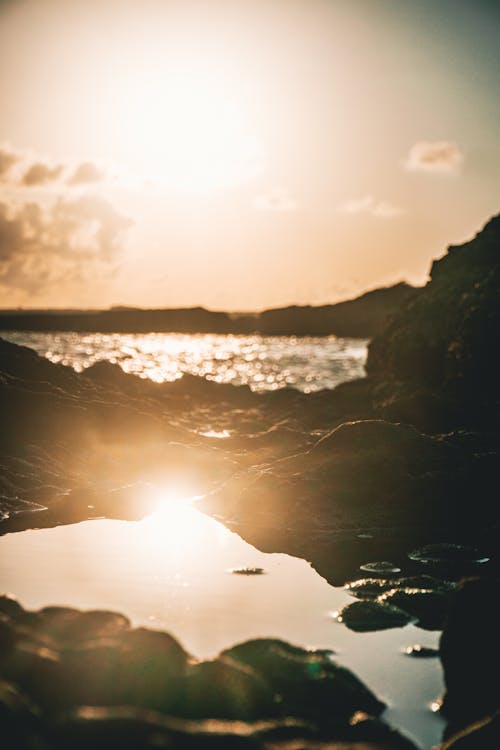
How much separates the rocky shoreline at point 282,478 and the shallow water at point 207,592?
0.33 m

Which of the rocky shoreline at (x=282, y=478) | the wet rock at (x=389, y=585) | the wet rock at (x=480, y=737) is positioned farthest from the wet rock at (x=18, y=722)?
the wet rock at (x=389, y=585)

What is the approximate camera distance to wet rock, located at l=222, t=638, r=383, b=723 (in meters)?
4.50

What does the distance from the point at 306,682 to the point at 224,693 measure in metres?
0.62

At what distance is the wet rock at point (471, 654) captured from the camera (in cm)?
468

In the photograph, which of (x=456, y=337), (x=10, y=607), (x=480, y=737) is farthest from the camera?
(x=456, y=337)

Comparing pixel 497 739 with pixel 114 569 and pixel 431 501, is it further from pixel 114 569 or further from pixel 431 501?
pixel 431 501

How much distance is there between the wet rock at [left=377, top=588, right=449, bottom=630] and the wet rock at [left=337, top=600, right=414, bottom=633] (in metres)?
0.11

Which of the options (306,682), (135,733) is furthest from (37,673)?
(306,682)

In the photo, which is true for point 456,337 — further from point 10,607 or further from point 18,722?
point 18,722

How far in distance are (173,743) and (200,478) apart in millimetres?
9391

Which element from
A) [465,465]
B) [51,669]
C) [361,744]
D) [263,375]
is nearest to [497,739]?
[361,744]

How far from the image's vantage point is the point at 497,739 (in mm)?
3943

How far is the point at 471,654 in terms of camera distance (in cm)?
493

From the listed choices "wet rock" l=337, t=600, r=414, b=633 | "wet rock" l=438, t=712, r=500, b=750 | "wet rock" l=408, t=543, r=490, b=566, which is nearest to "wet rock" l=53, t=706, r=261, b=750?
"wet rock" l=438, t=712, r=500, b=750
